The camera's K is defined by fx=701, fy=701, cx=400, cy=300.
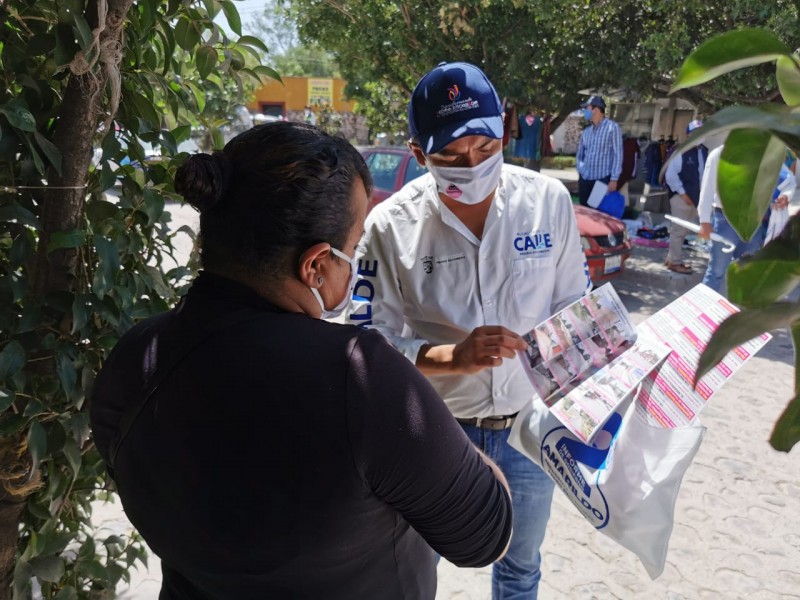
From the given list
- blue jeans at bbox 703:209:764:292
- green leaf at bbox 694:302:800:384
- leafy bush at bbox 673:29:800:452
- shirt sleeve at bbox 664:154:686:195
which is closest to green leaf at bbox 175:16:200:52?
leafy bush at bbox 673:29:800:452

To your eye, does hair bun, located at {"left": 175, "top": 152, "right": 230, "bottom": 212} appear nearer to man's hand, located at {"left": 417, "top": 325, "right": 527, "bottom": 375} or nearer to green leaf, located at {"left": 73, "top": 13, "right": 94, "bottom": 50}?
green leaf, located at {"left": 73, "top": 13, "right": 94, "bottom": 50}

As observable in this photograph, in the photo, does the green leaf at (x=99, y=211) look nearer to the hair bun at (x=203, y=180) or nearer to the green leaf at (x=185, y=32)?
the green leaf at (x=185, y=32)

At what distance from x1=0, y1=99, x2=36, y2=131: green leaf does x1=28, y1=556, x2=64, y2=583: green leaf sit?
3.52 ft

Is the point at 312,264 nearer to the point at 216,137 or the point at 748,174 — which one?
the point at 748,174

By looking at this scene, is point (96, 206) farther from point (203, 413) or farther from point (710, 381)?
point (710, 381)

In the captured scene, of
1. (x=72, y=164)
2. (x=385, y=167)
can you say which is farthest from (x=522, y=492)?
(x=385, y=167)

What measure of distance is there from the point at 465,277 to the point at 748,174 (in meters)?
1.49

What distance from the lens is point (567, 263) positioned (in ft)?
6.93

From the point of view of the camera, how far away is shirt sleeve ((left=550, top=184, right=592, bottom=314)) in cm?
210

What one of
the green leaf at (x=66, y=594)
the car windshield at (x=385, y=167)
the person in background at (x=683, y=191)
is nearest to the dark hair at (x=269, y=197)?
the green leaf at (x=66, y=594)

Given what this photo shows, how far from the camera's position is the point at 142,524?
118 centimetres

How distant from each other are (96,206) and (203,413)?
835mm

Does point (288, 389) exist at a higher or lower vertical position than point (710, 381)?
higher

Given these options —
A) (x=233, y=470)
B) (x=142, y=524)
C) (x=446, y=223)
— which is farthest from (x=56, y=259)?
(x=446, y=223)
